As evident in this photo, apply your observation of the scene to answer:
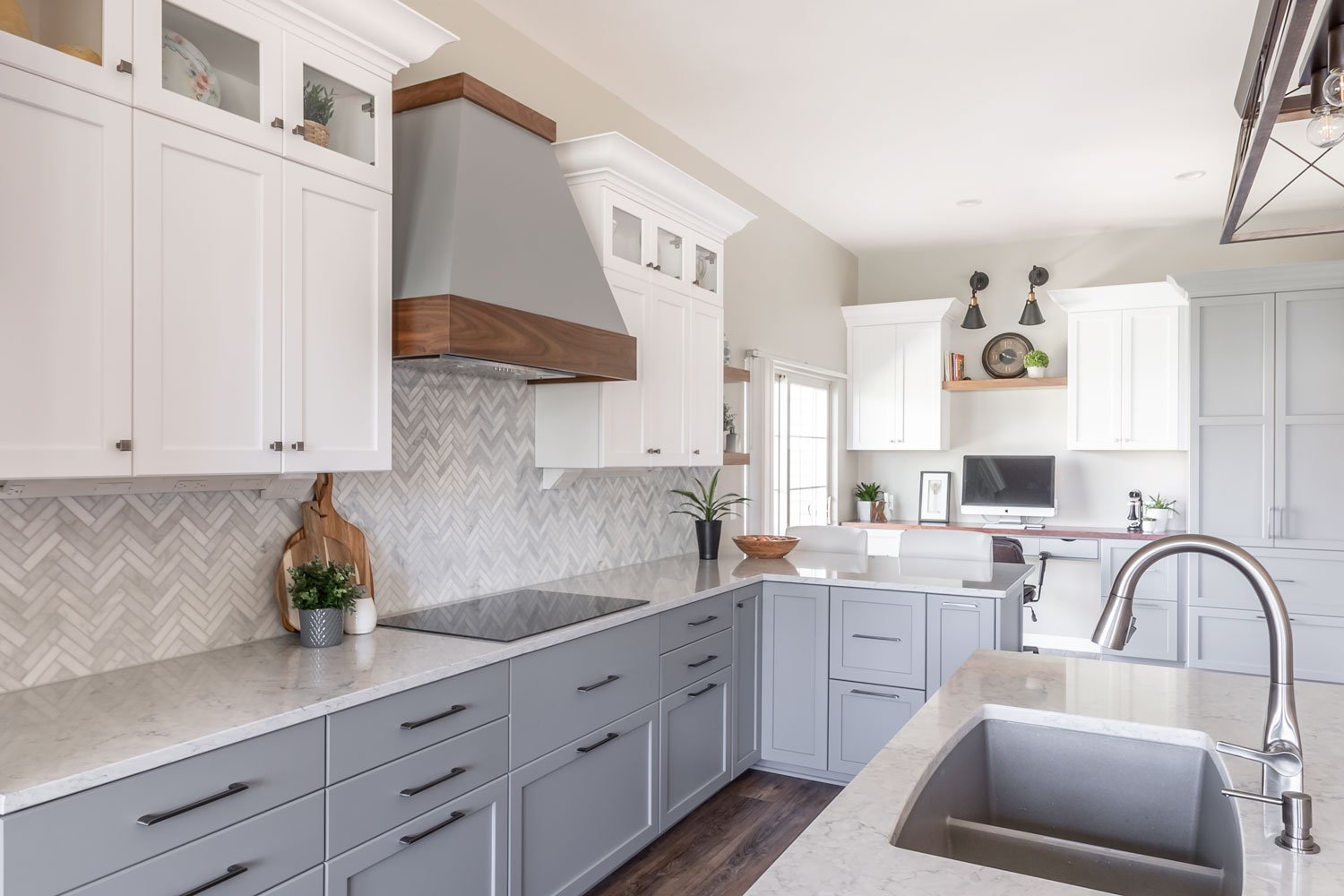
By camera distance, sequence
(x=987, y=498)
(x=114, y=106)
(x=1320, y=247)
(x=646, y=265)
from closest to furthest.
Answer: (x=114, y=106), (x=646, y=265), (x=1320, y=247), (x=987, y=498)

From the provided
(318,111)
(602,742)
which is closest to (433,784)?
(602,742)

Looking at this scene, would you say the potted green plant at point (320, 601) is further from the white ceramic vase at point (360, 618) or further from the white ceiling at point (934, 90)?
the white ceiling at point (934, 90)

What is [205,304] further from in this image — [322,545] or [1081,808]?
[1081,808]

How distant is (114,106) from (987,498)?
18.8 feet

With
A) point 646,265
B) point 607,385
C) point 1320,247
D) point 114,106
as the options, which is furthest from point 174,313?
point 1320,247

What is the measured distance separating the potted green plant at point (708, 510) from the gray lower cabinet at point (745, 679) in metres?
0.50

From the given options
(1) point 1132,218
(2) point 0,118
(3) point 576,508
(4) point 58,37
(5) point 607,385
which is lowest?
(3) point 576,508

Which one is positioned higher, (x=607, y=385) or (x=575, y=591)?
(x=607, y=385)

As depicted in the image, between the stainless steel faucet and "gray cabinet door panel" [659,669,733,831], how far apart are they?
2.08 meters

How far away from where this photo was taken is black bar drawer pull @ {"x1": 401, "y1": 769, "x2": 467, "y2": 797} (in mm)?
1970

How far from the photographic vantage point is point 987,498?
6262mm

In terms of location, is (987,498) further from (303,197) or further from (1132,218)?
(303,197)

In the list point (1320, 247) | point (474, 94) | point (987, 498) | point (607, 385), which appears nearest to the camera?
point (474, 94)

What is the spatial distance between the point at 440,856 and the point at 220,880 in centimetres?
60
